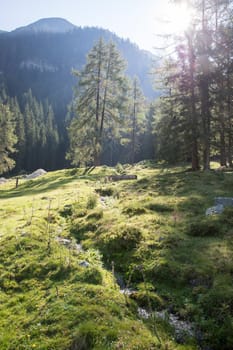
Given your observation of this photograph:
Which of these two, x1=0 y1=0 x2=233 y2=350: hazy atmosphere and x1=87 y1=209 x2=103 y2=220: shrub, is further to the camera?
x1=87 y1=209 x2=103 y2=220: shrub

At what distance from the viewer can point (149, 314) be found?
7344 mm

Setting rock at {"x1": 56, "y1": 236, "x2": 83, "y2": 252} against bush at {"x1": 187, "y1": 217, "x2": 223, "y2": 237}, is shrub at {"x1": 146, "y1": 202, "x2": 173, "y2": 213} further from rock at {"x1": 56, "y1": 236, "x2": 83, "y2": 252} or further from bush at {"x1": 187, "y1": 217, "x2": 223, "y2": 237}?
rock at {"x1": 56, "y1": 236, "x2": 83, "y2": 252}

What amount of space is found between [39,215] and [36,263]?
5.35 metres

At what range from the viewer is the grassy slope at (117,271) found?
6590 mm

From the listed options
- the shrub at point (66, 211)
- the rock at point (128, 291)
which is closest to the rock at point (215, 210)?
the rock at point (128, 291)

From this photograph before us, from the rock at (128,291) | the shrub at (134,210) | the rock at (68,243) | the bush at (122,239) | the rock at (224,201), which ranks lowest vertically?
the rock at (128,291)

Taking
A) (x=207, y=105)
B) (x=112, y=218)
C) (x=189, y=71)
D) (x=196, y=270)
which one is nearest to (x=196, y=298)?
(x=196, y=270)

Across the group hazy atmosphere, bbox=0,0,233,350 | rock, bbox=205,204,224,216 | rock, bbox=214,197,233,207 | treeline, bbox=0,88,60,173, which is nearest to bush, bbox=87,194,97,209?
hazy atmosphere, bbox=0,0,233,350

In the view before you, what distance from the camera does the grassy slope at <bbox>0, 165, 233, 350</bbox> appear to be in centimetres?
659

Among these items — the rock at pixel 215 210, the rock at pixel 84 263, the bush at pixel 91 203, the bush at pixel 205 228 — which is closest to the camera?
the rock at pixel 84 263

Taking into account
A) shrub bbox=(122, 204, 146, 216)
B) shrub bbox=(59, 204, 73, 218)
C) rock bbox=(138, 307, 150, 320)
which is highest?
shrub bbox=(122, 204, 146, 216)

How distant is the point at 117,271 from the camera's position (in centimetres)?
962

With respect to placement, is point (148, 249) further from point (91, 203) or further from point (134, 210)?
point (91, 203)

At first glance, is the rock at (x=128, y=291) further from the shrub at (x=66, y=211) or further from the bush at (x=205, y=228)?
the shrub at (x=66, y=211)
